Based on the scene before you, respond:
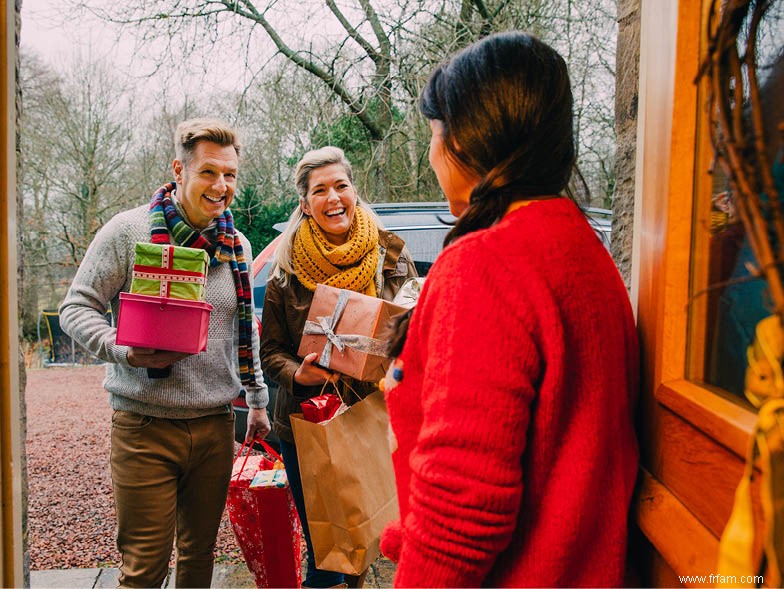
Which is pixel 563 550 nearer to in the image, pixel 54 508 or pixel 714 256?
pixel 714 256

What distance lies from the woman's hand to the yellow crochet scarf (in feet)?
1.08

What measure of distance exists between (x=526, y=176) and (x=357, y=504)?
1.48 meters

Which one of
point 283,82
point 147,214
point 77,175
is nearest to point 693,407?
point 147,214

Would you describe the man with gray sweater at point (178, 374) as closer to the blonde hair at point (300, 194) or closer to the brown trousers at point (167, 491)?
the brown trousers at point (167, 491)

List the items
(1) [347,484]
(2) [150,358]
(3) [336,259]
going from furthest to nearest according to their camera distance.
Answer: (3) [336,259], (1) [347,484], (2) [150,358]

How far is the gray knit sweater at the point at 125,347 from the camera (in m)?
2.08

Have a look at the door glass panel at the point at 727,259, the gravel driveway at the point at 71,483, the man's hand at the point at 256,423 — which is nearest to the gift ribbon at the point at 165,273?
the man's hand at the point at 256,423

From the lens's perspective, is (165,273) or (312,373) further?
→ (312,373)

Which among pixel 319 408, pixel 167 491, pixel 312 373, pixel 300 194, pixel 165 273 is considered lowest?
pixel 167 491

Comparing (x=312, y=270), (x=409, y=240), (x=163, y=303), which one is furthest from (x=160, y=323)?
(x=409, y=240)

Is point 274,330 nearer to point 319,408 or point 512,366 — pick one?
point 319,408

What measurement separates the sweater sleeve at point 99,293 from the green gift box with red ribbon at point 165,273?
0.82 feet

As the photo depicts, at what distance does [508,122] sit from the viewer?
3.33 feet

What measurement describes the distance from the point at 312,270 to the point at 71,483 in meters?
3.73
